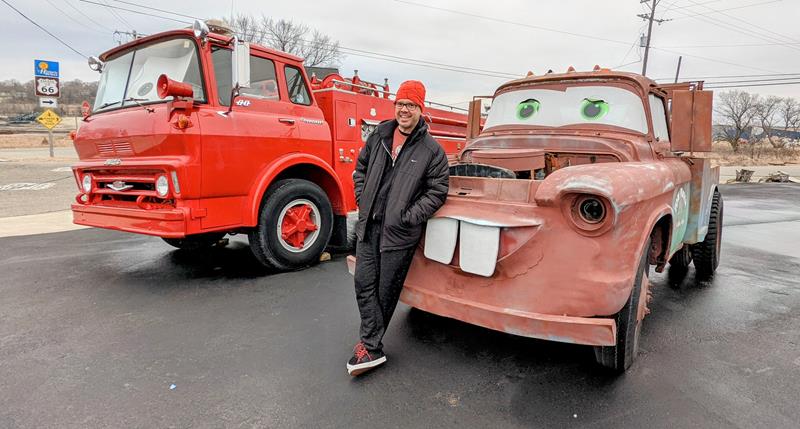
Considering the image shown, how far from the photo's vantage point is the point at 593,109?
12.4 ft

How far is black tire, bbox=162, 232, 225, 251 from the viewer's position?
17.9 ft

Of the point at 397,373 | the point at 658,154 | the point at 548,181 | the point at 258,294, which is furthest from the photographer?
the point at 258,294

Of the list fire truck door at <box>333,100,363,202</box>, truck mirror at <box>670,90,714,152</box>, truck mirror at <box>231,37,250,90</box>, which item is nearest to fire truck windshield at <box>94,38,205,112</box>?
truck mirror at <box>231,37,250,90</box>

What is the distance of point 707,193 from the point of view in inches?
168

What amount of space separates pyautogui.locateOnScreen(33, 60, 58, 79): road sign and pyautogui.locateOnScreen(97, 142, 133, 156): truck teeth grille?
10.3 m

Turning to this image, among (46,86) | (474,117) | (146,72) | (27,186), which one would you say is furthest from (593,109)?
(46,86)

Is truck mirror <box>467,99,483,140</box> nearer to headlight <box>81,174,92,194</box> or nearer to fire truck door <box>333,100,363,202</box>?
fire truck door <box>333,100,363,202</box>

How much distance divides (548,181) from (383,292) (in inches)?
45.6

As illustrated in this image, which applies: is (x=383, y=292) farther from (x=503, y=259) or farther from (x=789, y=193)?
(x=789, y=193)

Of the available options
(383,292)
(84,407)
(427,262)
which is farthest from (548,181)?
(84,407)

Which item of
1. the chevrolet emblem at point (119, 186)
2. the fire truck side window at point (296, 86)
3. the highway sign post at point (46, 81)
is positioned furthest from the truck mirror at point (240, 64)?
the highway sign post at point (46, 81)

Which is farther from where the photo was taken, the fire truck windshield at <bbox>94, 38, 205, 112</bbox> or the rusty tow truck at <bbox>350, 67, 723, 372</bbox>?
the fire truck windshield at <bbox>94, 38, 205, 112</bbox>

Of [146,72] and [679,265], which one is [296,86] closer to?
[146,72]

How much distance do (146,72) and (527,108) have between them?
3.65 meters
